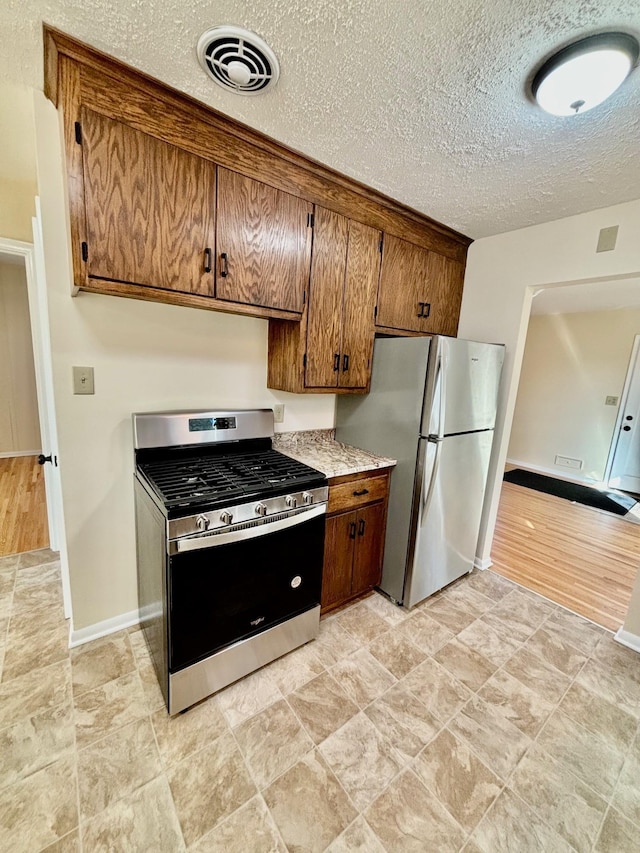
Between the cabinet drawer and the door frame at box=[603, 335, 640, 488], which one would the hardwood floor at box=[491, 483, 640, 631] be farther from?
the cabinet drawer

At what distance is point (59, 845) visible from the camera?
3.40 ft

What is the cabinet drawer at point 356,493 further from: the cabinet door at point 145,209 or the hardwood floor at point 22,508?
the hardwood floor at point 22,508

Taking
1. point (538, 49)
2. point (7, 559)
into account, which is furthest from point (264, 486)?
point (7, 559)

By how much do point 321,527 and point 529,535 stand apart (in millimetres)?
2509

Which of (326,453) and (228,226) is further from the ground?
(228,226)

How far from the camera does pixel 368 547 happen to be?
214 cm

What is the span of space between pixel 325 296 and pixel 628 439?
495 cm

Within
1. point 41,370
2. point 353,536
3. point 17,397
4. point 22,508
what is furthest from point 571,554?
point 17,397

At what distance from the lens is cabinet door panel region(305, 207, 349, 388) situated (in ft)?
6.07

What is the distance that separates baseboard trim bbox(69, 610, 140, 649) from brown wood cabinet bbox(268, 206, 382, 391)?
1.52 metres

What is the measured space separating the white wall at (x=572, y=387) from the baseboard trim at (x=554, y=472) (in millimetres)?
15

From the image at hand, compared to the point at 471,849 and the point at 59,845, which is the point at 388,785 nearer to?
the point at 471,849

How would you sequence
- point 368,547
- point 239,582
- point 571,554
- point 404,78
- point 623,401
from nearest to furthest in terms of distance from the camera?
point 404,78
point 239,582
point 368,547
point 571,554
point 623,401

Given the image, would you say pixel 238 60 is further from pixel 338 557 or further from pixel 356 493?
pixel 338 557
